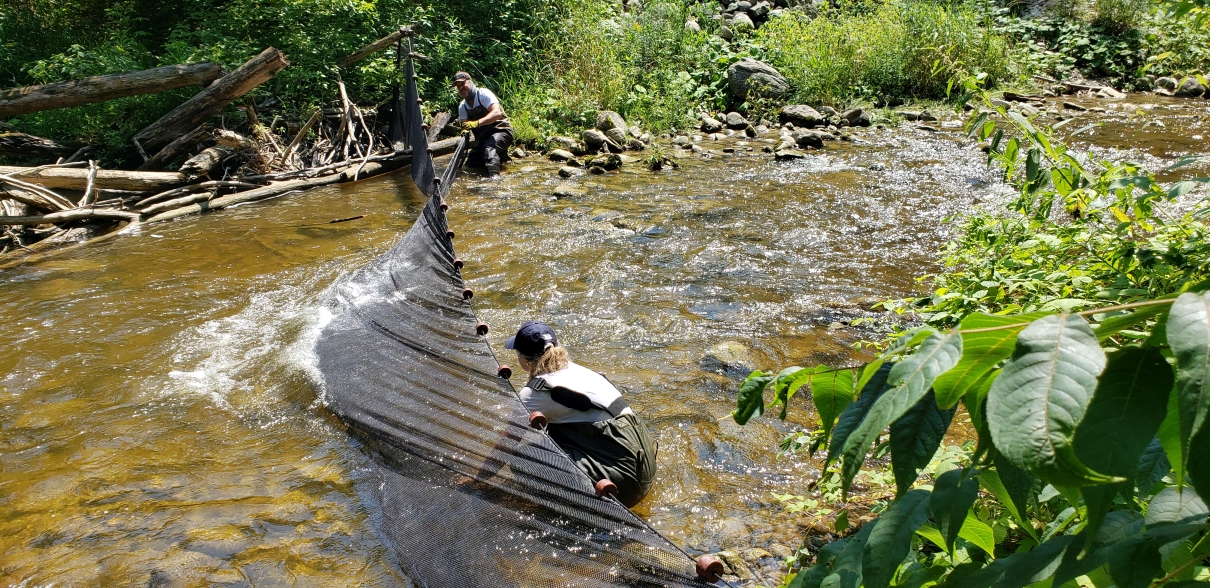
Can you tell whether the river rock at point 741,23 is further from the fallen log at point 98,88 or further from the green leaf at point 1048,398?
the green leaf at point 1048,398

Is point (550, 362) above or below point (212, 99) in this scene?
below

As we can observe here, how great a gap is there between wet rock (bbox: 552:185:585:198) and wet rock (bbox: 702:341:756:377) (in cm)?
427

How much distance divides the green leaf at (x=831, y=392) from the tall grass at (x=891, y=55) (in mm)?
12661

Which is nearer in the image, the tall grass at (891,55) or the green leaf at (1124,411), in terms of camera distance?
the green leaf at (1124,411)

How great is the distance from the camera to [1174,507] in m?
0.97

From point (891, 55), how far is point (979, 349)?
1387 centimetres

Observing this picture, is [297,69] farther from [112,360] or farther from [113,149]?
[112,360]

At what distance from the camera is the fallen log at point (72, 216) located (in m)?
7.51

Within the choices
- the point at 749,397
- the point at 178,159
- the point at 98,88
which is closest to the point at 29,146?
the point at 98,88

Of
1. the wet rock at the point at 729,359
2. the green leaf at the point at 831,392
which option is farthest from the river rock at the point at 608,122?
the green leaf at the point at 831,392

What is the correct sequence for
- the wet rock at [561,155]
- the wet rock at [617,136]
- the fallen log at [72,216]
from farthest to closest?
1. the wet rock at [617,136]
2. the wet rock at [561,155]
3. the fallen log at [72,216]

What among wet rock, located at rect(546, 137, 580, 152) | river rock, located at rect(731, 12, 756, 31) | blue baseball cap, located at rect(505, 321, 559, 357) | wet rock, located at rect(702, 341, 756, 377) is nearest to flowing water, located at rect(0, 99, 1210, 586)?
wet rock, located at rect(702, 341, 756, 377)

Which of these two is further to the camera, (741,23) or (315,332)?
(741,23)

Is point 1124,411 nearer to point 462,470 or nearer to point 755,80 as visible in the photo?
point 462,470
